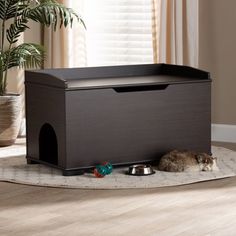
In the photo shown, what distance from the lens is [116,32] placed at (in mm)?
5691

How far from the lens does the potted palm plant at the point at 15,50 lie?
4996 millimetres

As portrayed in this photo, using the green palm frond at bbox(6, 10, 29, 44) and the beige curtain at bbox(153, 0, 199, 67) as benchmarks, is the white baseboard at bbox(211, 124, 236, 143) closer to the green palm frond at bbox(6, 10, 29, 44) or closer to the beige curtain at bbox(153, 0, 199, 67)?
the beige curtain at bbox(153, 0, 199, 67)

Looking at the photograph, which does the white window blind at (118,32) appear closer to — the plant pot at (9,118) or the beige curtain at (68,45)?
the beige curtain at (68,45)

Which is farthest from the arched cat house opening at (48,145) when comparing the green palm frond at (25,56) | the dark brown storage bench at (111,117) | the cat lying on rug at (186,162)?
the green palm frond at (25,56)

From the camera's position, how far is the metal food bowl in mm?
4031

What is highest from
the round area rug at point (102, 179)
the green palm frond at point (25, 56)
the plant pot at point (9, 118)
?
the green palm frond at point (25, 56)

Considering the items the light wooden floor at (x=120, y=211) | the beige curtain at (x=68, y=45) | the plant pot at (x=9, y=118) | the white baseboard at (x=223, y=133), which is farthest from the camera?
the beige curtain at (x=68, y=45)

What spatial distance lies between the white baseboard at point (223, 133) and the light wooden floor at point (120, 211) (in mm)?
1303

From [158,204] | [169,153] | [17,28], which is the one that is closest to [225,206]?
[158,204]

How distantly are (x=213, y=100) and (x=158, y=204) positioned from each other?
1958 millimetres

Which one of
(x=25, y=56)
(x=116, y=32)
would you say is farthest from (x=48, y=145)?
(x=116, y=32)

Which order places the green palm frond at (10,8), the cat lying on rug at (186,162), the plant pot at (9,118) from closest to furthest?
the cat lying on rug at (186,162) → the plant pot at (9,118) → the green palm frond at (10,8)

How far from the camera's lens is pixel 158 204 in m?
3.46

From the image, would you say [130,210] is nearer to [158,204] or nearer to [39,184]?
[158,204]
